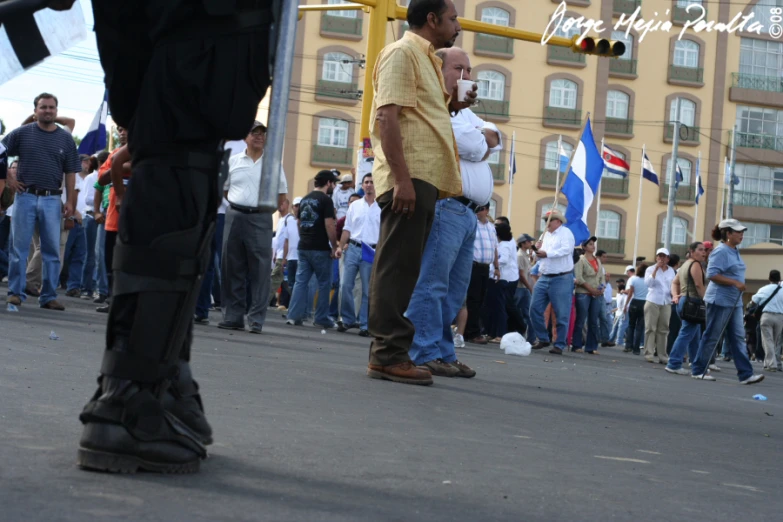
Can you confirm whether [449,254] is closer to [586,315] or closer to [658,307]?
[658,307]

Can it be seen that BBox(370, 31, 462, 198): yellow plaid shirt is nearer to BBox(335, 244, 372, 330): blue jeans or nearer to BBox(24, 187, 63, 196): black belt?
BBox(24, 187, 63, 196): black belt

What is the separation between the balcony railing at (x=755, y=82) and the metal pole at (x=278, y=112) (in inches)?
2469

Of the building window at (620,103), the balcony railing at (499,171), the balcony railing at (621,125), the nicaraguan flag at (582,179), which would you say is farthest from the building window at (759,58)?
the nicaraguan flag at (582,179)

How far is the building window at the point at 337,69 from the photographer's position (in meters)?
56.4

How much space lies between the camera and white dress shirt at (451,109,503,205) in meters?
7.83

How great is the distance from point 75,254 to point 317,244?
4.32 meters

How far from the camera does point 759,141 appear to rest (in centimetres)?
6359

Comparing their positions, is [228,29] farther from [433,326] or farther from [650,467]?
[433,326]

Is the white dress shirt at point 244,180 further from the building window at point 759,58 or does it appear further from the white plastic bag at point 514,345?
the building window at point 759,58

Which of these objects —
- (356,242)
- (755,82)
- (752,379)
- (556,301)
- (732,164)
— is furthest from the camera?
(755,82)

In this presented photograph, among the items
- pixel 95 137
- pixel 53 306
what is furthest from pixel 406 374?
pixel 95 137

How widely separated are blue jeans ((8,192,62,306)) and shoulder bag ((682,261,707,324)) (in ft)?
24.3

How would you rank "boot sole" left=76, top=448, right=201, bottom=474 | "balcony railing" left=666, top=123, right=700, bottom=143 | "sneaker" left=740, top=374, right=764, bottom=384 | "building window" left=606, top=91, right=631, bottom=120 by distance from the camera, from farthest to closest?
"balcony railing" left=666, top=123, right=700, bottom=143 < "building window" left=606, top=91, right=631, bottom=120 < "sneaker" left=740, top=374, right=764, bottom=384 < "boot sole" left=76, top=448, right=201, bottom=474

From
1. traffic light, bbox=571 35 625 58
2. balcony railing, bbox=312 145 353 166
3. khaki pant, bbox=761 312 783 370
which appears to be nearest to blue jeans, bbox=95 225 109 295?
traffic light, bbox=571 35 625 58
